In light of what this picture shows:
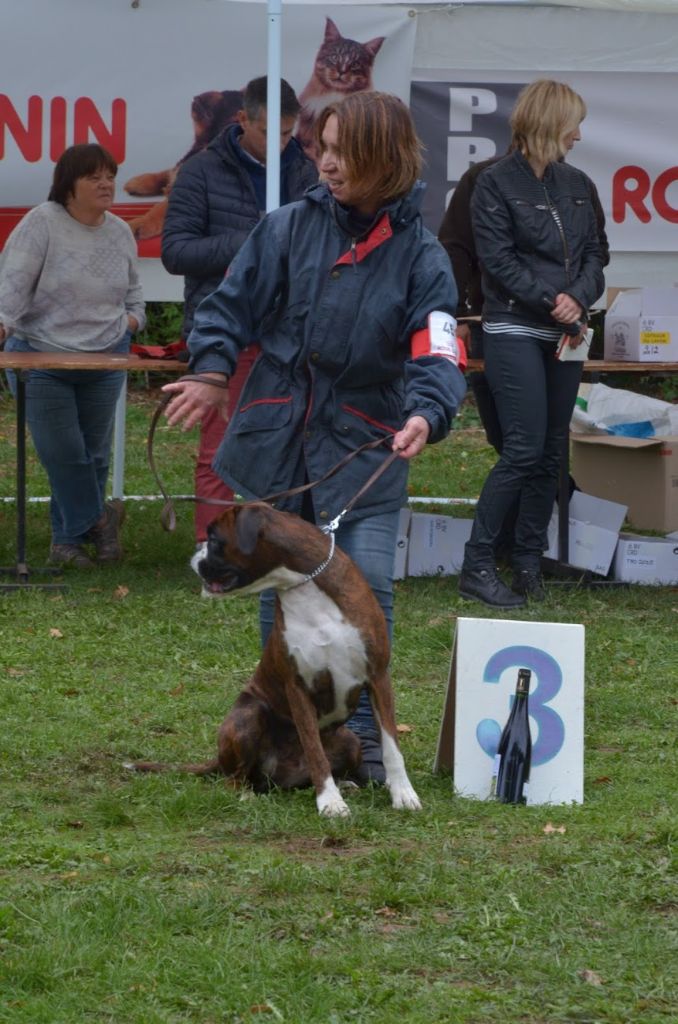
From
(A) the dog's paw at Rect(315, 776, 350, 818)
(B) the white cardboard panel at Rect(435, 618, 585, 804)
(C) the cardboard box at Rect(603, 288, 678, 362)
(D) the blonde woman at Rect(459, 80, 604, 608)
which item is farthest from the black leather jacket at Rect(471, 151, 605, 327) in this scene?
(A) the dog's paw at Rect(315, 776, 350, 818)

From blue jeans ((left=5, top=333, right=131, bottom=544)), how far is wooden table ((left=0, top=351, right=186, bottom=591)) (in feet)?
0.35

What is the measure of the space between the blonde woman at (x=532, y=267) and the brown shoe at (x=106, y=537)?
6.59 feet

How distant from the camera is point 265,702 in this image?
13.7 feet

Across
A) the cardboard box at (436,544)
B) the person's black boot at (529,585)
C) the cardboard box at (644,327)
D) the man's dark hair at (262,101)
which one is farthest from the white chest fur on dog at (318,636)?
the cardboard box at (644,327)

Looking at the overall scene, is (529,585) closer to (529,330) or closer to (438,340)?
(529,330)

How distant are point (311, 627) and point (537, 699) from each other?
758 millimetres

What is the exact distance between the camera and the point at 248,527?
389 centimetres

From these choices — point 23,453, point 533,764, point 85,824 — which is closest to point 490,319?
point 23,453

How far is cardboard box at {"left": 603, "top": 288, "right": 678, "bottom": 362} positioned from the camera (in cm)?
760

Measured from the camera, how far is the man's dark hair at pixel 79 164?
7246mm

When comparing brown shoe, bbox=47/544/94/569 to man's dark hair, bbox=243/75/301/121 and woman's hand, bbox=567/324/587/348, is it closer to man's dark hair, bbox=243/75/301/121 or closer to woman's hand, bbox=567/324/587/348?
man's dark hair, bbox=243/75/301/121

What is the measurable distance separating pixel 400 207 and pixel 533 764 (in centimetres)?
156

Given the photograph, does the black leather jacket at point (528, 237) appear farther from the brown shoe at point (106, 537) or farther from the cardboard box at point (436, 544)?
the brown shoe at point (106, 537)

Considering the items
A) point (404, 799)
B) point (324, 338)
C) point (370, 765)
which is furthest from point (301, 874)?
point (324, 338)
